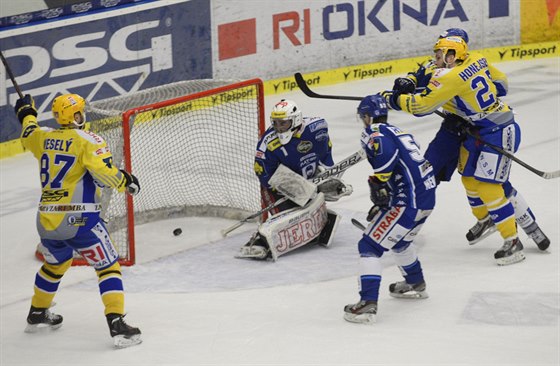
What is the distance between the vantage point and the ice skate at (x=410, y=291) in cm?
743

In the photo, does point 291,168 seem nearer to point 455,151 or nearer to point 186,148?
point 455,151

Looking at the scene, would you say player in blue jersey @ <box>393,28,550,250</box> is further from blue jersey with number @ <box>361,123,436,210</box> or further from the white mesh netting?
the white mesh netting

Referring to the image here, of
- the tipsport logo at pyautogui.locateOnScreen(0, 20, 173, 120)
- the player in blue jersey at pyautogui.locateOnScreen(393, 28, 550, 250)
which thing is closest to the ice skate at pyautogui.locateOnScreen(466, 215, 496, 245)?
the player in blue jersey at pyautogui.locateOnScreen(393, 28, 550, 250)

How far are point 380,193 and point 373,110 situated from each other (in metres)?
0.45

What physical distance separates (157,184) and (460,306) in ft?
9.34

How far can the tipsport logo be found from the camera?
10805 mm

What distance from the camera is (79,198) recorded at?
Result: 6859 mm

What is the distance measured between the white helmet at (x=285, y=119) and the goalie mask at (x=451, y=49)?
3.18ft

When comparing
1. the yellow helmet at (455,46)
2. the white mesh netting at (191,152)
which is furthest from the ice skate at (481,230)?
the white mesh netting at (191,152)

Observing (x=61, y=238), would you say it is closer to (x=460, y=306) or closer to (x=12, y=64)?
(x=460, y=306)

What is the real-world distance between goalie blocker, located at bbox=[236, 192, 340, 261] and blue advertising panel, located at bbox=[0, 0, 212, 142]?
3.28 meters

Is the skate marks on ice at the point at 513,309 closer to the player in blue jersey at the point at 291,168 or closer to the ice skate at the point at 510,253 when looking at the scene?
the ice skate at the point at 510,253

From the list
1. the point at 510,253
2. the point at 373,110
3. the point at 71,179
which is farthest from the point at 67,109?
the point at 510,253

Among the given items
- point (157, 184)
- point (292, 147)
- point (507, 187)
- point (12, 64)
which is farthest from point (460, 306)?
point (12, 64)
